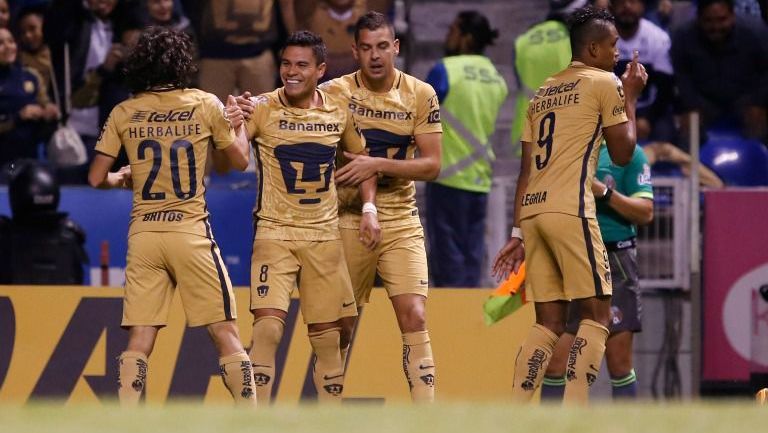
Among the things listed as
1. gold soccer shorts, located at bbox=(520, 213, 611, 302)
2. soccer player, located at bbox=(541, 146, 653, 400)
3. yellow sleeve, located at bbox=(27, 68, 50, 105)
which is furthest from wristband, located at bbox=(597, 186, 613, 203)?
yellow sleeve, located at bbox=(27, 68, 50, 105)

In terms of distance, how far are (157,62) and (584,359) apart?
107 inches

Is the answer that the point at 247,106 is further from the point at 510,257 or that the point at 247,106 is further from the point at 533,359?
→ the point at 533,359

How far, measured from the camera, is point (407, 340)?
8.70 m

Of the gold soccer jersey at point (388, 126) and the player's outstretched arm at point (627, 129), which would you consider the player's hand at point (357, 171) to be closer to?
the gold soccer jersey at point (388, 126)

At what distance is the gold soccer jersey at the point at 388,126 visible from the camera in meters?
8.93

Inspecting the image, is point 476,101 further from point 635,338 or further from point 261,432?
point 261,432

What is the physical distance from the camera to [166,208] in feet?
26.9

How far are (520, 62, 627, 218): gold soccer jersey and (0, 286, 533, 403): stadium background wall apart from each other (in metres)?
2.40

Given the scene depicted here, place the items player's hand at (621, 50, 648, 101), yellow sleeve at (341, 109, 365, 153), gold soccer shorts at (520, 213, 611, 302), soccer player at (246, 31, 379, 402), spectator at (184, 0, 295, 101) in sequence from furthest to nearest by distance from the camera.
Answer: spectator at (184, 0, 295, 101), yellow sleeve at (341, 109, 365, 153), player's hand at (621, 50, 648, 101), soccer player at (246, 31, 379, 402), gold soccer shorts at (520, 213, 611, 302)

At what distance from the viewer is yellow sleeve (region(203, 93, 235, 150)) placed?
8.23m

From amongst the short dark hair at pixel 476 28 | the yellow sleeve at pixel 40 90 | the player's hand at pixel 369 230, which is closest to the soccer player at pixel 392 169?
the player's hand at pixel 369 230

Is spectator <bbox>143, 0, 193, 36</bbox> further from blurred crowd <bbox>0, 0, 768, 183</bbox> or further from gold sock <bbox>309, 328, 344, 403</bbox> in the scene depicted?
gold sock <bbox>309, 328, 344, 403</bbox>

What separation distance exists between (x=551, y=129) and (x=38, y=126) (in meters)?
5.42

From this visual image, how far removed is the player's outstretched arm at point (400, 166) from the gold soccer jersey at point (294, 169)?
104 millimetres
